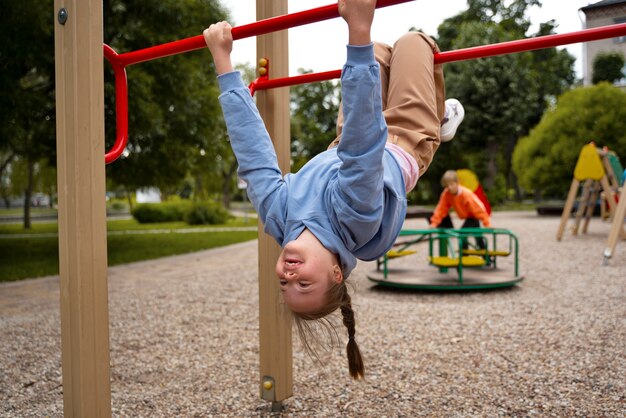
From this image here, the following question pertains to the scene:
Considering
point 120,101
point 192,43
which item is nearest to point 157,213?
point 120,101

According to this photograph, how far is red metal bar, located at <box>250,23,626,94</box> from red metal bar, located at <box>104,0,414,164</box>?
0.41m

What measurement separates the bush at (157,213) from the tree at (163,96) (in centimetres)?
1081

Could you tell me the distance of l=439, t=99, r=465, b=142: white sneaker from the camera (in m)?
2.21

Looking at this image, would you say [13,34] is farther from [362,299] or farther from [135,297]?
[362,299]

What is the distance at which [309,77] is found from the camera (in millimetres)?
2174

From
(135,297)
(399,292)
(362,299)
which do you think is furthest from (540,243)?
(135,297)

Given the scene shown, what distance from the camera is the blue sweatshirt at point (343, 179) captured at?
1246 mm

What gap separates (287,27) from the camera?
157cm

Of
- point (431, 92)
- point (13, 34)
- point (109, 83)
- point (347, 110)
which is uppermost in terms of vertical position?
point (13, 34)

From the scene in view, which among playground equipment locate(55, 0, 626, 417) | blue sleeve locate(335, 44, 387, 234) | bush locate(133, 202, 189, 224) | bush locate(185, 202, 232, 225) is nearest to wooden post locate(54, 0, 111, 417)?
playground equipment locate(55, 0, 626, 417)

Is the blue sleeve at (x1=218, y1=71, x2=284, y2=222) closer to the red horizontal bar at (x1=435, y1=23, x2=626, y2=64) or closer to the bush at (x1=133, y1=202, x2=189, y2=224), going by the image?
the red horizontal bar at (x1=435, y1=23, x2=626, y2=64)

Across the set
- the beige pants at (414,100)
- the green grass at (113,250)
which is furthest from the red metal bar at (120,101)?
the green grass at (113,250)

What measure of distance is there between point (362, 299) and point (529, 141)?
12943 mm

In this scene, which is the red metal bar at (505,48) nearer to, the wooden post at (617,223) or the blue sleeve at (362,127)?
the blue sleeve at (362,127)
